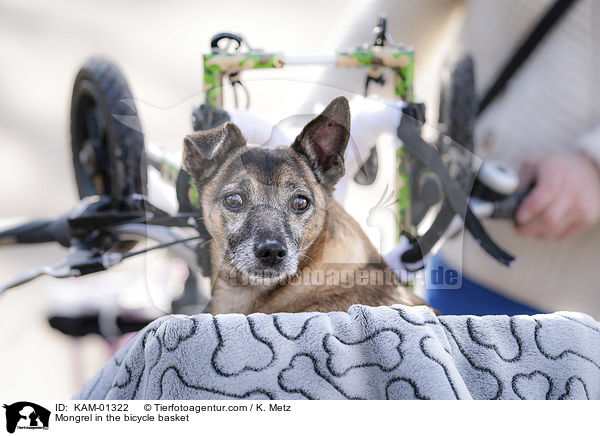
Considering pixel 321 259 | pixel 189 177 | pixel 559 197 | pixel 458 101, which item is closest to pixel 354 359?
pixel 321 259

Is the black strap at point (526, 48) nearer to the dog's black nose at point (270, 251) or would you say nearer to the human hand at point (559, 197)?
the human hand at point (559, 197)

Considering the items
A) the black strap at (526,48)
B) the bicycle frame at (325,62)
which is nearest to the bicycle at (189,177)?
the bicycle frame at (325,62)

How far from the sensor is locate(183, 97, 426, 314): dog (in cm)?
33

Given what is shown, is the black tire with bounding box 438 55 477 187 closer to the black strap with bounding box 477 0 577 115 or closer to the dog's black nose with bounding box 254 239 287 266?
the black strap with bounding box 477 0 577 115

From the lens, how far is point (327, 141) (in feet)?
1.13

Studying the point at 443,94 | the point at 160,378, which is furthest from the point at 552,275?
the point at 160,378

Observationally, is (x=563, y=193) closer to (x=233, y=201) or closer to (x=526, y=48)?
(x=526, y=48)

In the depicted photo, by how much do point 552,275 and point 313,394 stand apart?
81 cm

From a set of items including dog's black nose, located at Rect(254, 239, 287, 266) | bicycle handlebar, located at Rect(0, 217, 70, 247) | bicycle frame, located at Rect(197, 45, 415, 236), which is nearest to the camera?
dog's black nose, located at Rect(254, 239, 287, 266)

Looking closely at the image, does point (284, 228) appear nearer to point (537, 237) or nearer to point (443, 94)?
point (443, 94)

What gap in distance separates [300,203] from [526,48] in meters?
0.82

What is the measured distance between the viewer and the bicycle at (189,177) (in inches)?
15.6

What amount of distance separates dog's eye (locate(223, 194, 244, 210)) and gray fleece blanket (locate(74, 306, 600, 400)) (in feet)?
0.30
